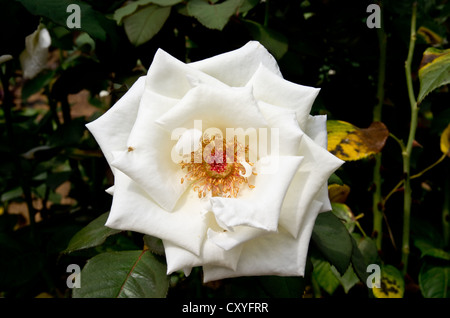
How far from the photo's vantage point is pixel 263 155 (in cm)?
84

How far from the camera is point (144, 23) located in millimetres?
1127

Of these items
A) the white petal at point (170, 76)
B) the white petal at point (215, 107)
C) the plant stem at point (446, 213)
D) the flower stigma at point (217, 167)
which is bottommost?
the plant stem at point (446, 213)

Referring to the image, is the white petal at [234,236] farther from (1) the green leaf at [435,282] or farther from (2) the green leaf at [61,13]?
(1) the green leaf at [435,282]

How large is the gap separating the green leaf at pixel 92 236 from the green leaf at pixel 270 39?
640mm

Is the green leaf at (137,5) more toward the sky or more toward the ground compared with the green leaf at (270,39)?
more toward the sky

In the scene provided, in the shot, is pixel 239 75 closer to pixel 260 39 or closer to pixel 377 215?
pixel 260 39

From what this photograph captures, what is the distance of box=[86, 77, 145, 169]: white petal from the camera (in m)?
0.81

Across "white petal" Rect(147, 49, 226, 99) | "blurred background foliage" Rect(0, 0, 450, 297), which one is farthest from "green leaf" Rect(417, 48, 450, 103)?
"white petal" Rect(147, 49, 226, 99)

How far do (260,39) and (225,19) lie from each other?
0.51 ft

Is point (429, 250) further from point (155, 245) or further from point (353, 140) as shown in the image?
point (155, 245)

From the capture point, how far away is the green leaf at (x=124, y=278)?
2.74ft

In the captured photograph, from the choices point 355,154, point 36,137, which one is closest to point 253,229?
point 355,154

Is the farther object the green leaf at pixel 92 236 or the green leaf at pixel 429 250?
the green leaf at pixel 429 250

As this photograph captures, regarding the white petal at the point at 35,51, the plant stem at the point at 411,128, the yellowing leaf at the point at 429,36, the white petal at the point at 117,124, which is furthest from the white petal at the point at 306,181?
the yellowing leaf at the point at 429,36
